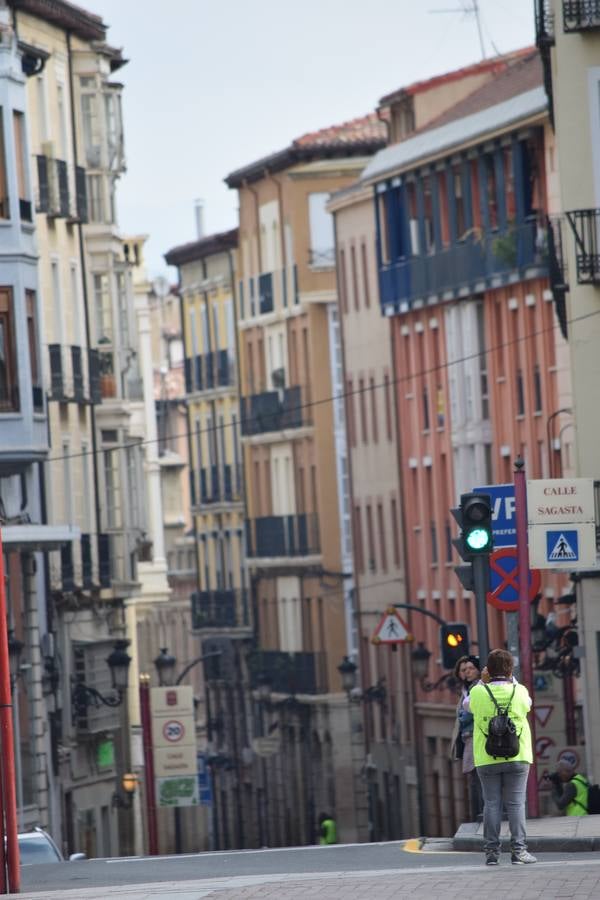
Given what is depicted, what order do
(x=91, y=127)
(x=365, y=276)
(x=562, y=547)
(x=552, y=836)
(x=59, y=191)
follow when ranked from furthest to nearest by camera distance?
(x=365, y=276)
(x=91, y=127)
(x=59, y=191)
(x=562, y=547)
(x=552, y=836)

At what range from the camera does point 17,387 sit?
52.5m

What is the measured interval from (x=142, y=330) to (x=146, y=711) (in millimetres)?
32826

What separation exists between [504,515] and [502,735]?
230 inches

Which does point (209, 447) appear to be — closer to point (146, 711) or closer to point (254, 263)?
point (254, 263)

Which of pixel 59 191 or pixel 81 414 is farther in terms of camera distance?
pixel 81 414

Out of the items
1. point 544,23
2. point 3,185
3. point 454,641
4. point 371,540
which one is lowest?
point 454,641

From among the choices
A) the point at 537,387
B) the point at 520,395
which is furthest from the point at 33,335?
the point at 520,395

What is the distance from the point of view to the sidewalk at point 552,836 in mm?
29234

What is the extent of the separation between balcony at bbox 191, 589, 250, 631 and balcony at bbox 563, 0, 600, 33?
58670 millimetres

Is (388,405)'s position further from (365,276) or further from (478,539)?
(478,539)

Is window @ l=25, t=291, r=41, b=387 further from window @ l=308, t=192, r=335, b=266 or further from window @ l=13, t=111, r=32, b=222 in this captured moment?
window @ l=308, t=192, r=335, b=266

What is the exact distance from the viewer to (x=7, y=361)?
52250 mm

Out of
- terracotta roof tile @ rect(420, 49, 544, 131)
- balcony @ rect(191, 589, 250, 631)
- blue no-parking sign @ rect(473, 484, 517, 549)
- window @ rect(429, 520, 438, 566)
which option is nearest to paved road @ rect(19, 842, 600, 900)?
blue no-parking sign @ rect(473, 484, 517, 549)

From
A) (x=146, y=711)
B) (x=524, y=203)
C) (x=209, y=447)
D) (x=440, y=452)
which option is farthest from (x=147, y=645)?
(x=146, y=711)
